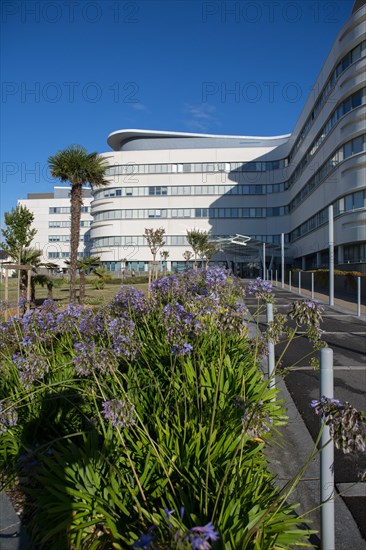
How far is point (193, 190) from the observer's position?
7169 cm

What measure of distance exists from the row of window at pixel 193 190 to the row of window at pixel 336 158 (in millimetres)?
17726

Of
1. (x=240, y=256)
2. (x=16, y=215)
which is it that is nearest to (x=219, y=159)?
(x=240, y=256)

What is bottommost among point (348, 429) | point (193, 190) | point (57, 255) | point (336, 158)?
point (348, 429)

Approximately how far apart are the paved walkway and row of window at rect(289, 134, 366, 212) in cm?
2621

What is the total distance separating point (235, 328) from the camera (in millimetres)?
2934

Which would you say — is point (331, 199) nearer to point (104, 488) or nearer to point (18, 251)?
point (18, 251)

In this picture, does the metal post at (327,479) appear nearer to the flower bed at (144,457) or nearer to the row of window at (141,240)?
the flower bed at (144,457)

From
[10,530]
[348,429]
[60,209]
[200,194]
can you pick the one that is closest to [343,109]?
[348,429]

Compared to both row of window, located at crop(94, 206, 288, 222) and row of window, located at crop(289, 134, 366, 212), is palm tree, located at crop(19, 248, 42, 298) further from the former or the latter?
row of window, located at crop(94, 206, 288, 222)

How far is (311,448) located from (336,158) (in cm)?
3513

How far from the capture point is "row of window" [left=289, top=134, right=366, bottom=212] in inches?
1238

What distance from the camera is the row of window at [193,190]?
70250 millimetres

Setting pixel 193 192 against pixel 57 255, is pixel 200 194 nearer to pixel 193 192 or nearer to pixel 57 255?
pixel 193 192

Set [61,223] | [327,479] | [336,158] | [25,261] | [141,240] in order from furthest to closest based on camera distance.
Result: 1. [61,223]
2. [141,240]
3. [336,158]
4. [25,261]
5. [327,479]
